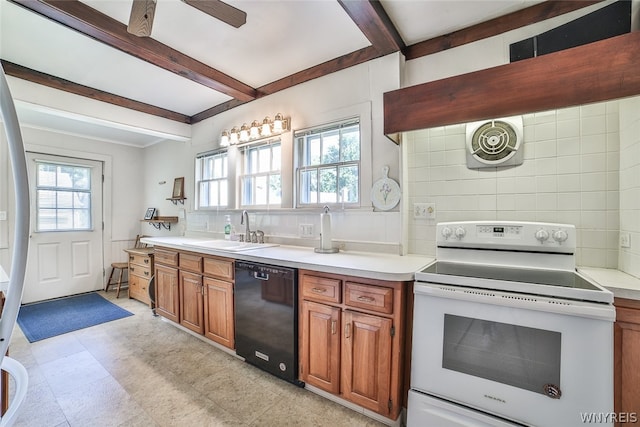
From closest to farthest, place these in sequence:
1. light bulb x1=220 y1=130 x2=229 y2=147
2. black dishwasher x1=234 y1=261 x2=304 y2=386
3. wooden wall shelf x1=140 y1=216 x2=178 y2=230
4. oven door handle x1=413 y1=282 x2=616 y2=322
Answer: oven door handle x1=413 y1=282 x2=616 y2=322
black dishwasher x1=234 y1=261 x2=304 y2=386
light bulb x1=220 y1=130 x2=229 y2=147
wooden wall shelf x1=140 y1=216 x2=178 y2=230

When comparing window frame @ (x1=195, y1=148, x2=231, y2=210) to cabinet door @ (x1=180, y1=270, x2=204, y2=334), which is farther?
window frame @ (x1=195, y1=148, x2=231, y2=210)

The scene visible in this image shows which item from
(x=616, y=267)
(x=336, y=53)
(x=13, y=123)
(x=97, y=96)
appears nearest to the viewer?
(x=13, y=123)

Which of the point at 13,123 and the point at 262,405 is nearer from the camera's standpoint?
the point at 13,123

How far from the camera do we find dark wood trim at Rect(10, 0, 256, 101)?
5.62ft

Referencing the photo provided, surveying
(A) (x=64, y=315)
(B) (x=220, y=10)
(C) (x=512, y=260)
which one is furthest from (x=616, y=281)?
(A) (x=64, y=315)

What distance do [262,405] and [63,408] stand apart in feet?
4.12

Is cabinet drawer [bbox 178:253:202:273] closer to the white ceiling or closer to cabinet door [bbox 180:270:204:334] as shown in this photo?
cabinet door [bbox 180:270:204:334]

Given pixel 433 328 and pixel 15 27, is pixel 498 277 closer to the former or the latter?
pixel 433 328

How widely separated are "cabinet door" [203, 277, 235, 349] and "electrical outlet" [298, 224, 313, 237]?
0.77 metres

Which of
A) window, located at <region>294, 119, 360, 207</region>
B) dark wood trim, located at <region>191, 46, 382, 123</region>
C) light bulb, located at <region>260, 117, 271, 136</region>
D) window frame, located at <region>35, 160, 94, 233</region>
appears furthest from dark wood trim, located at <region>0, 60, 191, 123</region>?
window, located at <region>294, 119, 360, 207</region>

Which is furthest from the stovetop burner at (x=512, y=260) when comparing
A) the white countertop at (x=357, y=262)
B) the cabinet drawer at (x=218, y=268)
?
the cabinet drawer at (x=218, y=268)

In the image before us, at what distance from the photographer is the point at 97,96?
296 centimetres

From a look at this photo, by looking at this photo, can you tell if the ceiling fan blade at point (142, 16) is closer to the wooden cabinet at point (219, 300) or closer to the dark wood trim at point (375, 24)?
the dark wood trim at point (375, 24)

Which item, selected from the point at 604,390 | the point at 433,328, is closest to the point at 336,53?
the point at 433,328
